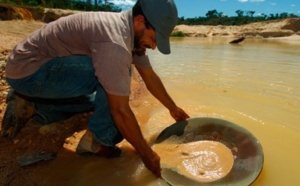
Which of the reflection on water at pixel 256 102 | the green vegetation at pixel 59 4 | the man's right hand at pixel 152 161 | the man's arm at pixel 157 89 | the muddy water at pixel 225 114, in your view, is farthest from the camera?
the green vegetation at pixel 59 4

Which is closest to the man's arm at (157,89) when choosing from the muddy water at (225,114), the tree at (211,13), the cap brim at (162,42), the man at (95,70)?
the man at (95,70)

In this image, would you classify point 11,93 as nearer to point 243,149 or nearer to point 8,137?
point 8,137

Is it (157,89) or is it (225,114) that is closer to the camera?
(157,89)

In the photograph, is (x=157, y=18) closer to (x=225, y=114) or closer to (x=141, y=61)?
(x=141, y=61)

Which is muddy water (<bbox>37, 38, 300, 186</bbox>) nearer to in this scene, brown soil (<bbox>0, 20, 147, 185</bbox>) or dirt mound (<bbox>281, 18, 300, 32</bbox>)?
brown soil (<bbox>0, 20, 147, 185</bbox>)

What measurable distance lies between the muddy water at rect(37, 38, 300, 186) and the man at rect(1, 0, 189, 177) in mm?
176

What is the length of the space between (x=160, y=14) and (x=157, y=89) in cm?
93

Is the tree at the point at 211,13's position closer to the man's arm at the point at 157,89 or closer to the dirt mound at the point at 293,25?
the dirt mound at the point at 293,25

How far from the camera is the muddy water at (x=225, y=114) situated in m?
1.93

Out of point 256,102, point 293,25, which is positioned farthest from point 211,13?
point 256,102

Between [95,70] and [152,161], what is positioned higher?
[95,70]

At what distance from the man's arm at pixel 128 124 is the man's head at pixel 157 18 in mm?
401

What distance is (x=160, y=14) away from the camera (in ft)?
5.19

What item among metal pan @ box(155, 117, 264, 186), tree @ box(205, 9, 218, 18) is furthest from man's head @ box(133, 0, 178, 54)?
tree @ box(205, 9, 218, 18)
